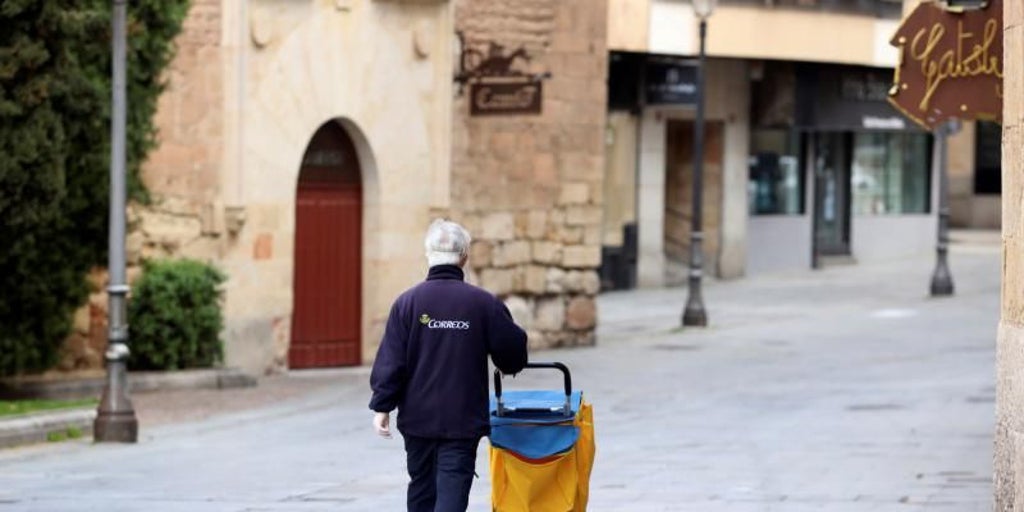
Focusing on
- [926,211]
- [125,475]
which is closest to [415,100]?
[125,475]

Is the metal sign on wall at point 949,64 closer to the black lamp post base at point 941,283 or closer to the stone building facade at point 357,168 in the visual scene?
the stone building facade at point 357,168

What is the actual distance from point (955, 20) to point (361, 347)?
43.2ft

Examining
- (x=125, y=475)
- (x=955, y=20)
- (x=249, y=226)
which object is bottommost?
(x=125, y=475)

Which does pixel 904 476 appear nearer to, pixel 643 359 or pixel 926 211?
pixel 643 359

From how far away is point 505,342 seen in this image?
31.6ft

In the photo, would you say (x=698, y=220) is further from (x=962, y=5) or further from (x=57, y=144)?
(x=962, y=5)

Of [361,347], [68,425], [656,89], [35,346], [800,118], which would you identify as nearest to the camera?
[68,425]

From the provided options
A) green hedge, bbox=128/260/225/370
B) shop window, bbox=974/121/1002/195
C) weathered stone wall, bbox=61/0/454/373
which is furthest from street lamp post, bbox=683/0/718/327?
shop window, bbox=974/121/1002/195

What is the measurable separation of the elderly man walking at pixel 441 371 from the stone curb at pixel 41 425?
820cm

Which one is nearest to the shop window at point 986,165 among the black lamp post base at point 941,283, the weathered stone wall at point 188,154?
the black lamp post base at point 941,283

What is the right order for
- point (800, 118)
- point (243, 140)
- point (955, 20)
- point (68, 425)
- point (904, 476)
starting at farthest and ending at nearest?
point (800, 118) < point (243, 140) < point (68, 425) < point (904, 476) < point (955, 20)

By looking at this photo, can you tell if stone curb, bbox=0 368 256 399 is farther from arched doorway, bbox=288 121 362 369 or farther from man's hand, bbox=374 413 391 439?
man's hand, bbox=374 413 391 439

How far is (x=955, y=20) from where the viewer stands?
528 inches

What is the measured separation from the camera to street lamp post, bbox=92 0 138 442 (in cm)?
1783
